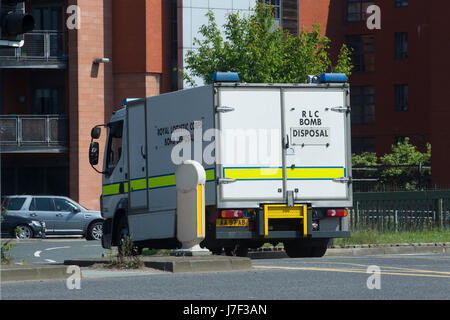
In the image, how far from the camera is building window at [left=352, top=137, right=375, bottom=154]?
57.7 m

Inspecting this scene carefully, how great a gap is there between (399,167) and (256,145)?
32575 mm

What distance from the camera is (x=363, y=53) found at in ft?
192

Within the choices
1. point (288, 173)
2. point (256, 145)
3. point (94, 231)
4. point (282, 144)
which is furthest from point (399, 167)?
point (256, 145)

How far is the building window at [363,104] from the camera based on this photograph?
2303 inches

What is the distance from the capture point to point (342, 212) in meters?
18.5

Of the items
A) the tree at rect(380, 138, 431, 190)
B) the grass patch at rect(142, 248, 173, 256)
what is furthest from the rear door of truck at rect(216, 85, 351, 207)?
the tree at rect(380, 138, 431, 190)

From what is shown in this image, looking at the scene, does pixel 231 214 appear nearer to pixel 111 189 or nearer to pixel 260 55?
pixel 111 189

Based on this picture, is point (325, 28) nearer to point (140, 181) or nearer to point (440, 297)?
point (140, 181)

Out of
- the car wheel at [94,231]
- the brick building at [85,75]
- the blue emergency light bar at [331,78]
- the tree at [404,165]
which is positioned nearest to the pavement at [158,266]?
the blue emergency light bar at [331,78]

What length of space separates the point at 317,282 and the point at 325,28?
1652 inches

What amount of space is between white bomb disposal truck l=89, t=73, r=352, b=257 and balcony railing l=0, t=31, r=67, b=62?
72.5 ft

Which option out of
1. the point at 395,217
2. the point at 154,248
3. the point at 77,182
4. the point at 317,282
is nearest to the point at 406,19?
the point at 77,182

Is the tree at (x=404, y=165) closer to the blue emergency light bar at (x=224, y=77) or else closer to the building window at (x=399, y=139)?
the building window at (x=399, y=139)

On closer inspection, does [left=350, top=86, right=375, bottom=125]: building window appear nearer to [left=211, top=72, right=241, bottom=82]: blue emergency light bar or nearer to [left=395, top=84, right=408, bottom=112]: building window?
[left=395, top=84, right=408, bottom=112]: building window
